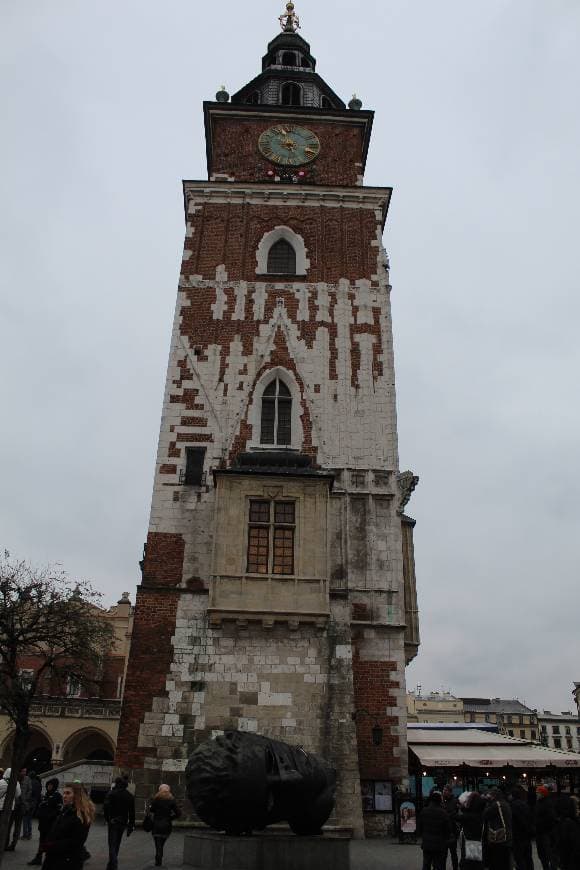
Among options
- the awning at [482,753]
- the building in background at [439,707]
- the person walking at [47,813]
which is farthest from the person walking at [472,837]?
the building in background at [439,707]

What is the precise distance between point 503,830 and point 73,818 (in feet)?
20.2

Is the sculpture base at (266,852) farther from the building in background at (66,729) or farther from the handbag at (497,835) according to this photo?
the building in background at (66,729)

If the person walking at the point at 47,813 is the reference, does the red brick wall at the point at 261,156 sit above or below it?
above

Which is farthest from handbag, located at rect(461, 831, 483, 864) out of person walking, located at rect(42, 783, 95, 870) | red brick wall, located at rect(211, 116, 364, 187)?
red brick wall, located at rect(211, 116, 364, 187)

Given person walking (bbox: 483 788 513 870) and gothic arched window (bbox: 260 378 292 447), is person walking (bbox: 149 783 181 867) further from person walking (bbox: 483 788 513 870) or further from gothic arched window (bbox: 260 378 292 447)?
gothic arched window (bbox: 260 378 292 447)

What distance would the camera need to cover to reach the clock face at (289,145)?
29641mm

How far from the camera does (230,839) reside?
428 inches

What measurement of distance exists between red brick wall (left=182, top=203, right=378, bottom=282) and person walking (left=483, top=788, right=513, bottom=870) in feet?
62.4

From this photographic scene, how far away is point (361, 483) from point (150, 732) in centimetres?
903

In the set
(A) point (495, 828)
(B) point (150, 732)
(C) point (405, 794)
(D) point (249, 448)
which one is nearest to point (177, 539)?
(D) point (249, 448)

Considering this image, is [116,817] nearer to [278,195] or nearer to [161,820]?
[161,820]

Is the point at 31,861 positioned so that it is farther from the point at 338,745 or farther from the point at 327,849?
the point at 338,745

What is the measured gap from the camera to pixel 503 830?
1012 cm

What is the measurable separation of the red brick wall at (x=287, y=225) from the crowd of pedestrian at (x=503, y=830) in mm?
18402
